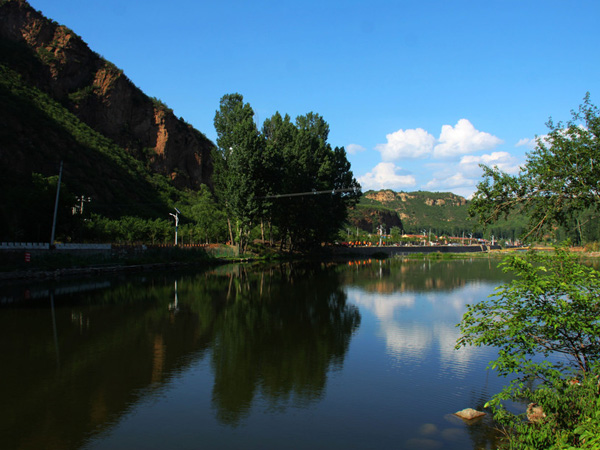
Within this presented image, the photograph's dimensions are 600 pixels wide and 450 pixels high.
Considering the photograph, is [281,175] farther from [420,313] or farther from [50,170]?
[420,313]

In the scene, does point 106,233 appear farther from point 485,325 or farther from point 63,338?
point 485,325

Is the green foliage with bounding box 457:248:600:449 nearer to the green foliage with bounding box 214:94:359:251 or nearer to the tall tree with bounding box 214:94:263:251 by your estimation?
the green foliage with bounding box 214:94:359:251

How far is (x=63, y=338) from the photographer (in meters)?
15.0

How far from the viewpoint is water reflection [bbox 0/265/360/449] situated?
8.94 metres

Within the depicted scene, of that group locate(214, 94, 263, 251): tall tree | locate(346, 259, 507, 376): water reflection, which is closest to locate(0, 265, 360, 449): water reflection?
locate(346, 259, 507, 376): water reflection

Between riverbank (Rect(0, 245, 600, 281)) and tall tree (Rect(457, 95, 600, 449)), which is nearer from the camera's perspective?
tall tree (Rect(457, 95, 600, 449))

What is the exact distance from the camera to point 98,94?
10088 cm

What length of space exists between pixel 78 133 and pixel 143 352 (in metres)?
80.1

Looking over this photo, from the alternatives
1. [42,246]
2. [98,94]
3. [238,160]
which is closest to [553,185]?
[42,246]

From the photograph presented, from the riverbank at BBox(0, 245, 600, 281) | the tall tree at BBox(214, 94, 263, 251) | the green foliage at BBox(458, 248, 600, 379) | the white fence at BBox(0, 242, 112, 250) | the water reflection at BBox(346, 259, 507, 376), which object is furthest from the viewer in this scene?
the tall tree at BBox(214, 94, 263, 251)

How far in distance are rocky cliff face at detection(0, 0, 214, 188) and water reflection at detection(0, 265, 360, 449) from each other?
8027cm

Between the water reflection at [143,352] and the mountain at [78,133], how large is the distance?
2396cm

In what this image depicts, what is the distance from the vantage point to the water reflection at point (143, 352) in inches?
352

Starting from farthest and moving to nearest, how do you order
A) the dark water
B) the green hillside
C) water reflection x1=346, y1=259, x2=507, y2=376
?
the green hillside, water reflection x1=346, y1=259, x2=507, y2=376, the dark water
